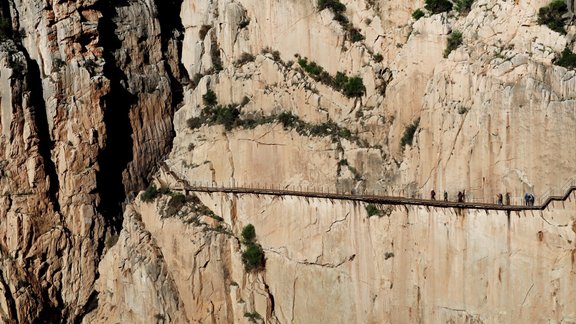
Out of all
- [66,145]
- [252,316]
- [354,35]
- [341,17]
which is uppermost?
[341,17]

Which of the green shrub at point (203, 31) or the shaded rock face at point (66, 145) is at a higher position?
the green shrub at point (203, 31)

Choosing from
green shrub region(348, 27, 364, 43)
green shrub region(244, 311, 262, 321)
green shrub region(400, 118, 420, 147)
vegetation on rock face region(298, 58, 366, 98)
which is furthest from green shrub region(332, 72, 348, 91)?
green shrub region(244, 311, 262, 321)

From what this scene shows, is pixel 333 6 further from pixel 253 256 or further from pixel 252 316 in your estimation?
pixel 252 316

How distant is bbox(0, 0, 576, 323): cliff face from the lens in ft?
108

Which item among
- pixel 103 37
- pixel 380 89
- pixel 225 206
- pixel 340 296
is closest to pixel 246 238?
pixel 225 206

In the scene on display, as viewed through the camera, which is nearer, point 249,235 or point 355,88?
point 355,88

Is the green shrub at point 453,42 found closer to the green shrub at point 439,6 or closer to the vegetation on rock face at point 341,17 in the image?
the green shrub at point 439,6

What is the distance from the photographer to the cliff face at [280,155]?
108 feet

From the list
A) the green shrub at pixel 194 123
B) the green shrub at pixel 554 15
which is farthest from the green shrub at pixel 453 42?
the green shrub at pixel 194 123

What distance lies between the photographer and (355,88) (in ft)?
128

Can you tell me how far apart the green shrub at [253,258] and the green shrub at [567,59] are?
14.3 m

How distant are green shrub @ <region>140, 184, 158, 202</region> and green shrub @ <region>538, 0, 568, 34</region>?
19173 millimetres

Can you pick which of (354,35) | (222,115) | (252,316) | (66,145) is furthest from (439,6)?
(66,145)

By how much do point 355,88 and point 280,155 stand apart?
166 inches
